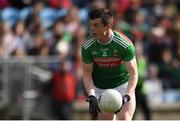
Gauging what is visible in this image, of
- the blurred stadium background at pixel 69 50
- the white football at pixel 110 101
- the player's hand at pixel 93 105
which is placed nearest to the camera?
the white football at pixel 110 101

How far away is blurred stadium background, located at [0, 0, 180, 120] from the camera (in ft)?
53.7

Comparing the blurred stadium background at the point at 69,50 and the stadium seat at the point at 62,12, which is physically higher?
the stadium seat at the point at 62,12

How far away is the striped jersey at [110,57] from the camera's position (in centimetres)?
986

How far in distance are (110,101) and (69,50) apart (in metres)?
8.31

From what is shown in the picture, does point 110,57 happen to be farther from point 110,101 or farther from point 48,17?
point 48,17

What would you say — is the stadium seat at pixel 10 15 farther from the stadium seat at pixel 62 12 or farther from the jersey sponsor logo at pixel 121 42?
the jersey sponsor logo at pixel 121 42

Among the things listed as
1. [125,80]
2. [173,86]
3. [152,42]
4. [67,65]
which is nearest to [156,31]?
[152,42]

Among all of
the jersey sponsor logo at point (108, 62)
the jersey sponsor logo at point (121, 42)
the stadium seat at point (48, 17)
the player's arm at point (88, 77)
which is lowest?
the player's arm at point (88, 77)

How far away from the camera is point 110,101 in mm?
9352

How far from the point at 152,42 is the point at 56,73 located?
10.5ft

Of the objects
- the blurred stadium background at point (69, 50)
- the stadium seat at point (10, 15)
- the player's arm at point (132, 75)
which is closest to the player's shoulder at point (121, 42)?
the player's arm at point (132, 75)

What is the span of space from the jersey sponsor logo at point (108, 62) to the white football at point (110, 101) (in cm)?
61

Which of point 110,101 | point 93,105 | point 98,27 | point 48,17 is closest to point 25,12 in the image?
point 48,17

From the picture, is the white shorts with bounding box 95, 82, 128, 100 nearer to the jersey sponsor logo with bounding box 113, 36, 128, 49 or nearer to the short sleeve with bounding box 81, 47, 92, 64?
the short sleeve with bounding box 81, 47, 92, 64
